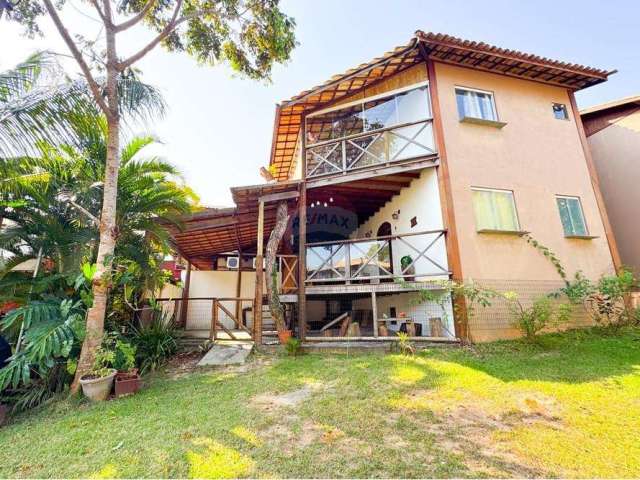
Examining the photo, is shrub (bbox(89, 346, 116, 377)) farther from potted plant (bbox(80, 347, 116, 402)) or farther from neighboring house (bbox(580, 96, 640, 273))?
neighboring house (bbox(580, 96, 640, 273))

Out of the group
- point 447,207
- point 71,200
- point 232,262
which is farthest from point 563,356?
point 232,262

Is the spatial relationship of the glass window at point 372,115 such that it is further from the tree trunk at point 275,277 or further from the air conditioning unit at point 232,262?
the air conditioning unit at point 232,262

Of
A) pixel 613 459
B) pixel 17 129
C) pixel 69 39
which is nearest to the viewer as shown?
pixel 613 459

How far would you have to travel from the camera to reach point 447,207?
23.0ft

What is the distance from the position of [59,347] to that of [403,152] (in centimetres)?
804

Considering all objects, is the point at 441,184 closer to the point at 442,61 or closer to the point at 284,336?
the point at 442,61

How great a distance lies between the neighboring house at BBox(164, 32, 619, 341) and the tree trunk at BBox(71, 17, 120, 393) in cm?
281

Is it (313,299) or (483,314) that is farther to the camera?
(313,299)

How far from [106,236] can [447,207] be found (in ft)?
22.8

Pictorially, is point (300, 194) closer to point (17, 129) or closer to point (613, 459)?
point (17, 129)

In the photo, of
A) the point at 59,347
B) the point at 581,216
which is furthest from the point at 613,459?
the point at 581,216

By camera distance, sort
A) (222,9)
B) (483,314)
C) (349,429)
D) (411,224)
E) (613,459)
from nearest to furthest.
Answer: (613,459)
(349,429)
(483,314)
(222,9)
(411,224)

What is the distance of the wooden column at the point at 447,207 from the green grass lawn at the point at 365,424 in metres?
1.06

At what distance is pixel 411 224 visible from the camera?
835 centimetres
